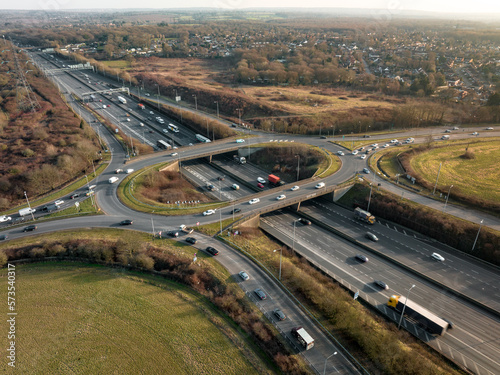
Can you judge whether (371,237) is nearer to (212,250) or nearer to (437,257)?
(437,257)

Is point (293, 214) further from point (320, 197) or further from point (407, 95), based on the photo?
point (407, 95)

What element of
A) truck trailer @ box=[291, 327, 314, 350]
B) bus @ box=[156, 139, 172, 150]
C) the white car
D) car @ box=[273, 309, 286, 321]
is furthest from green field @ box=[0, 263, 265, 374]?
bus @ box=[156, 139, 172, 150]

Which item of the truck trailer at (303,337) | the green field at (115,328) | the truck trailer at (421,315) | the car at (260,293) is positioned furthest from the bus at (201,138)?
the truck trailer at (421,315)

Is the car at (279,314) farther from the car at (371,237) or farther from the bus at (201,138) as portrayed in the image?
the bus at (201,138)

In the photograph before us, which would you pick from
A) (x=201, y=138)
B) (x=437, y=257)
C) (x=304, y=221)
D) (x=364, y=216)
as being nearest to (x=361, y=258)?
(x=364, y=216)

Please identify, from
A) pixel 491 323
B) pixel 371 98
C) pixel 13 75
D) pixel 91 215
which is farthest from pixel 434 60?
pixel 13 75

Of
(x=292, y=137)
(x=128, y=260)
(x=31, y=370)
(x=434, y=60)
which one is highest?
(x=434, y=60)
